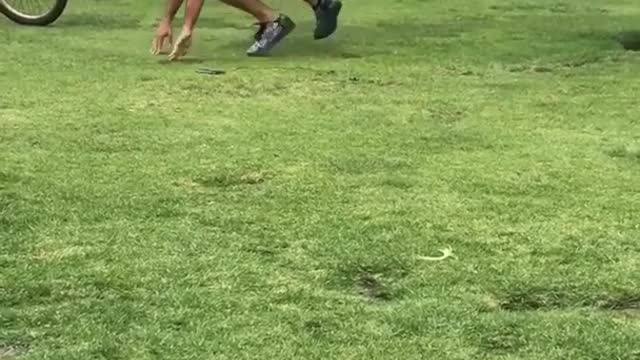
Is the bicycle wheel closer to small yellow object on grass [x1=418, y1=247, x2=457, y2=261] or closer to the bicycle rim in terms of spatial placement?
the bicycle rim

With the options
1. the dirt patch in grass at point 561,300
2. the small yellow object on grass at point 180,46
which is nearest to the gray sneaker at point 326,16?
the small yellow object on grass at point 180,46

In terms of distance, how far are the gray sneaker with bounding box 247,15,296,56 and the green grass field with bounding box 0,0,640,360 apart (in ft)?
0.47

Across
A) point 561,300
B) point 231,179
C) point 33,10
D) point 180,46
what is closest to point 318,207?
point 231,179

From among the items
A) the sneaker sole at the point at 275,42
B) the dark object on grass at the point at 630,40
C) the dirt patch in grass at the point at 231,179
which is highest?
the dirt patch in grass at the point at 231,179

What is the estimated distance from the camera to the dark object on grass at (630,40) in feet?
18.5

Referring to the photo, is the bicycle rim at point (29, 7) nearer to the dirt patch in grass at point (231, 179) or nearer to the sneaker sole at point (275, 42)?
the sneaker sole at point (275, 42)

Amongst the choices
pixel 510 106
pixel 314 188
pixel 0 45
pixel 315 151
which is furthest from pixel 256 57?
pixel 314 188

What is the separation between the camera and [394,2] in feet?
24.4

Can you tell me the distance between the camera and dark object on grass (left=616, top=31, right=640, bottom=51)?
18.5 feet

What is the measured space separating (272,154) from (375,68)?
5.60 feet

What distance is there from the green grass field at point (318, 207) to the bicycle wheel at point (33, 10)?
95 cm

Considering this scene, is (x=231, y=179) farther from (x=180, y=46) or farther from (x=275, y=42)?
(x=275, y=42)

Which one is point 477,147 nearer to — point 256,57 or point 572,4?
point 256,57

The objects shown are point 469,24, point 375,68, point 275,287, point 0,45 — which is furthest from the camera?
point 469,24
